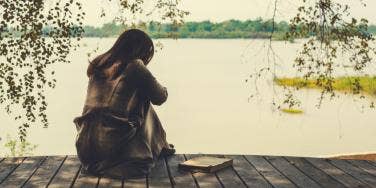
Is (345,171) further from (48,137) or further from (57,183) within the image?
(48,137)

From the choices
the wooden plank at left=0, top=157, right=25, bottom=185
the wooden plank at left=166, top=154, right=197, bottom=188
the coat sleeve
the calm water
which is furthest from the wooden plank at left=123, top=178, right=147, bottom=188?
the calm water

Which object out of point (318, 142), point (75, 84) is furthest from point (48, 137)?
point (75, 84)

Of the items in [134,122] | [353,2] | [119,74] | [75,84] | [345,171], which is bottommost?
[75,84]

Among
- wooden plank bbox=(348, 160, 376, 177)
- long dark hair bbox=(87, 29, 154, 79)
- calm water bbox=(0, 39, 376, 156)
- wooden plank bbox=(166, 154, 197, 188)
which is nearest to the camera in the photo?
wooden plank bbox=(166, 154, 197, 188)

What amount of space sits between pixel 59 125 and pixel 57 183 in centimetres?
1611

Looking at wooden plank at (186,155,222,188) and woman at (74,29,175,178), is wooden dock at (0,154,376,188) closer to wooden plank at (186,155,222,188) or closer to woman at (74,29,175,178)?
wooden plank at (186,155,222,188)

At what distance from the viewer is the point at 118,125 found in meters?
5.54

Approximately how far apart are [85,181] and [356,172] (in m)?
2.76

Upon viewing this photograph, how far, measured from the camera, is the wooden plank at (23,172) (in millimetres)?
5289

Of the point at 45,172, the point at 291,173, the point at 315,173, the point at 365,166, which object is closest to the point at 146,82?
the point at 45,172

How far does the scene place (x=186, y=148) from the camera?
57.4 ft

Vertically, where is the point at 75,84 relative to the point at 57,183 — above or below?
below

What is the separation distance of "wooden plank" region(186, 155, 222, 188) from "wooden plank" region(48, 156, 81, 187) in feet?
3.86

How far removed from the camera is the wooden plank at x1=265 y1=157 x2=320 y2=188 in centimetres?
540
